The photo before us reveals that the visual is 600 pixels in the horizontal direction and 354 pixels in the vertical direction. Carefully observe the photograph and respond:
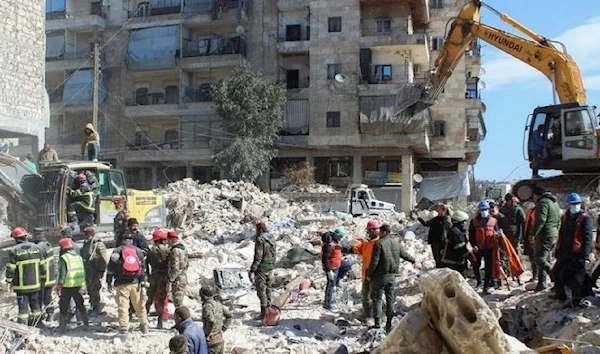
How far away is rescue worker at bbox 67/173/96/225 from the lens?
13.6 meters

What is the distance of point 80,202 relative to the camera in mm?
13664

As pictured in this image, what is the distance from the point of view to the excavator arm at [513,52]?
15.3 metres

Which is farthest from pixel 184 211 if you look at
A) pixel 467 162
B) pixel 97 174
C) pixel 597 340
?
pixel 467 162

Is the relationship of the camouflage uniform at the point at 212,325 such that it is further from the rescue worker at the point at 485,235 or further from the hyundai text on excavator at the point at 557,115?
the hyundai text on excavator at the point at 557,115

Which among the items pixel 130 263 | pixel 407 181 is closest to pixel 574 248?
pixel 130 263

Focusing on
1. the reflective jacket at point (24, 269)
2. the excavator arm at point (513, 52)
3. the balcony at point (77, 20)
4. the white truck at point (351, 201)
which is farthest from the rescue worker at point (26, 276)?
the balcony at point (77, 20)

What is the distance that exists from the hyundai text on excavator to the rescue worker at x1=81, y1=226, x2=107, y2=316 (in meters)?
9.58

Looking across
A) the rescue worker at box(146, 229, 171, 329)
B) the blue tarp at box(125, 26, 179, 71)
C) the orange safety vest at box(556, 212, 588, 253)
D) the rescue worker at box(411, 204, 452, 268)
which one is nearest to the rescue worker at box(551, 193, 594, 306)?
the orange safety vest at box(556, 212, 588, 253)

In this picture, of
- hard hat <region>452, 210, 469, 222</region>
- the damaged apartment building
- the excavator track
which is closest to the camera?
hard hat <region>452, 210, 469, 222</region>

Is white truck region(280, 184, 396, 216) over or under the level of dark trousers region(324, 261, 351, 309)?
over

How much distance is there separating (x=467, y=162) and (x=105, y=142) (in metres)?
21.2

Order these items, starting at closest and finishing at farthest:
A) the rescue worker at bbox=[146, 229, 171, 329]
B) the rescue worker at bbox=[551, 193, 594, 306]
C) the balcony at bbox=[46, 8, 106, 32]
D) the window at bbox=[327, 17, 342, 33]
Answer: the rescue worker at bbox=[551, 193, 594, 306] → the rescue worker at bbox=[146, 229, 171, 329] → the window at bbox=[327, 17, 342, 33] → the balcony at bbox=[46, 8, 106, 32]

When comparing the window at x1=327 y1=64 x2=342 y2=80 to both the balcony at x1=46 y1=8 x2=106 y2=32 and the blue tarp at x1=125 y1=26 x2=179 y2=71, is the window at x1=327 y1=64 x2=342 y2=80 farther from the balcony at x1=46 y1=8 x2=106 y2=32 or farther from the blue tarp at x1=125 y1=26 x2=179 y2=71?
the balcony at x1=46 y1=8 x2=106 y2=32

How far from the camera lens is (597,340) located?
18.7 ft
